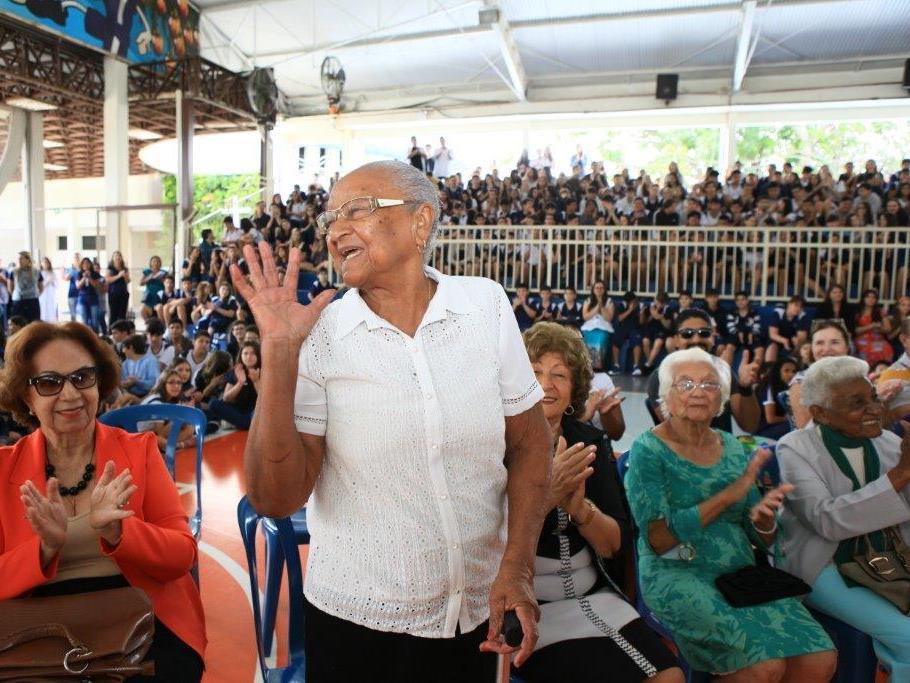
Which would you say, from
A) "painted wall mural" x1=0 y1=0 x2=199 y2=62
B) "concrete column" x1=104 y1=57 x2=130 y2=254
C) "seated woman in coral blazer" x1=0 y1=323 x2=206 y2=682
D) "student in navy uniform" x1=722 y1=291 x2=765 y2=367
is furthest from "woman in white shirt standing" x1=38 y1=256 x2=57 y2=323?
"seated woman in coral blazer" x1=0 y1=323 x2=206 y2=682

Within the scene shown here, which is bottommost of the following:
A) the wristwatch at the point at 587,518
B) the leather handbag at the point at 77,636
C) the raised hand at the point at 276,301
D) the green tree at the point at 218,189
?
the leather handbag at the point at 77,636

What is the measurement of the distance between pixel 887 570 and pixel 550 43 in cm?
1569

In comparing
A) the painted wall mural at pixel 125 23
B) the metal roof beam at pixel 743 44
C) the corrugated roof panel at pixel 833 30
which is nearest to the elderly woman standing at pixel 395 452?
the metal roof beam at pixel 743 44

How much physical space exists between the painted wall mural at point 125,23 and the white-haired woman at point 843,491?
14150mm

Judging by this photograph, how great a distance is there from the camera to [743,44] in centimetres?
1399

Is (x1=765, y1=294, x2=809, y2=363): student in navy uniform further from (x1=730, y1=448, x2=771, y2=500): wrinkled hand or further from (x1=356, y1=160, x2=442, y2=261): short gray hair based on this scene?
(x1=356, y1=160, x2=442, y2=261): short gray hair

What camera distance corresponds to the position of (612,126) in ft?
58.7

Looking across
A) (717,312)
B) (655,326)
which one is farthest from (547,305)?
(717,312)

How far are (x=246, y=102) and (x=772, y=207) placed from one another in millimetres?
11890

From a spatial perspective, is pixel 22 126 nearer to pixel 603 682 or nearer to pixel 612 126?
pixel 612 126

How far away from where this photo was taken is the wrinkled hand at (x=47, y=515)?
1.62 meters

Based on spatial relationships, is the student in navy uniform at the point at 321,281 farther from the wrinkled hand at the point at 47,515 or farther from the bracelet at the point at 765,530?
the wrinkled hand at the point at 47,515

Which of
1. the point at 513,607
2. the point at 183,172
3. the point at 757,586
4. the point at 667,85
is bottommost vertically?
the point at 757,586

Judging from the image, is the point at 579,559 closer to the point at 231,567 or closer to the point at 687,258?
the point at 231,567
